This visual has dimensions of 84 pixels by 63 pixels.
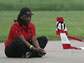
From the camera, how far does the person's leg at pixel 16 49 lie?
11.3m

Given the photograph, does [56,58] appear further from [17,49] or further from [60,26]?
[17,49]

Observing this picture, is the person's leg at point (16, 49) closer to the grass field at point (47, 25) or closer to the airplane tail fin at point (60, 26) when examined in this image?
the airplane tail fin at point (60, 26)

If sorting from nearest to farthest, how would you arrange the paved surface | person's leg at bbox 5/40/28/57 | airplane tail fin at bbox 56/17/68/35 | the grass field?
the paved surface, person's leg at bbox 5/40/28/57, airplane tail fin at bbox 56/17/68/35, the grass field

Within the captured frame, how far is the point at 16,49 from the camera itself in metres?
11.4

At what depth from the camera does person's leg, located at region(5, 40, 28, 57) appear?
37.0 feet

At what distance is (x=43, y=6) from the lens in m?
44.6

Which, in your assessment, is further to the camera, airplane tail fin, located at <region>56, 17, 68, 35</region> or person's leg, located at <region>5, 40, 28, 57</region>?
airplane tail fin, located at <region>56, 17, 68, 35</region>

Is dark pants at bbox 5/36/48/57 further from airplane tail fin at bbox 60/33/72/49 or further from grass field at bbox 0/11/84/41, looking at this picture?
grass field at bbox 0/11/84/41

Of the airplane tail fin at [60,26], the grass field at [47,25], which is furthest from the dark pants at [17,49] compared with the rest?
the grass field at [47,25]

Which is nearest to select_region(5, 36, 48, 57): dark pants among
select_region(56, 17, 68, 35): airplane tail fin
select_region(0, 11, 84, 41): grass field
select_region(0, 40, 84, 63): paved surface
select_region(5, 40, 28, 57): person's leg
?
select_region(5, 40, 28, 57): person's leg

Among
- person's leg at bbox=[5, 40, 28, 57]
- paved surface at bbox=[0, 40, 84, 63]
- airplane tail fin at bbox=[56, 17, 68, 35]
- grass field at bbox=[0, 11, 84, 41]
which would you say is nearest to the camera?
paved surface at bbox=[0, 40, 84, 63]

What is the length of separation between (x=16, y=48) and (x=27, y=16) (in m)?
0.83

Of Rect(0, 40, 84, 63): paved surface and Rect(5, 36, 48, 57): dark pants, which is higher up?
Rect(5, 36, 48, 57): dark pants

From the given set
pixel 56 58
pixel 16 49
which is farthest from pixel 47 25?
pixel 16 49
